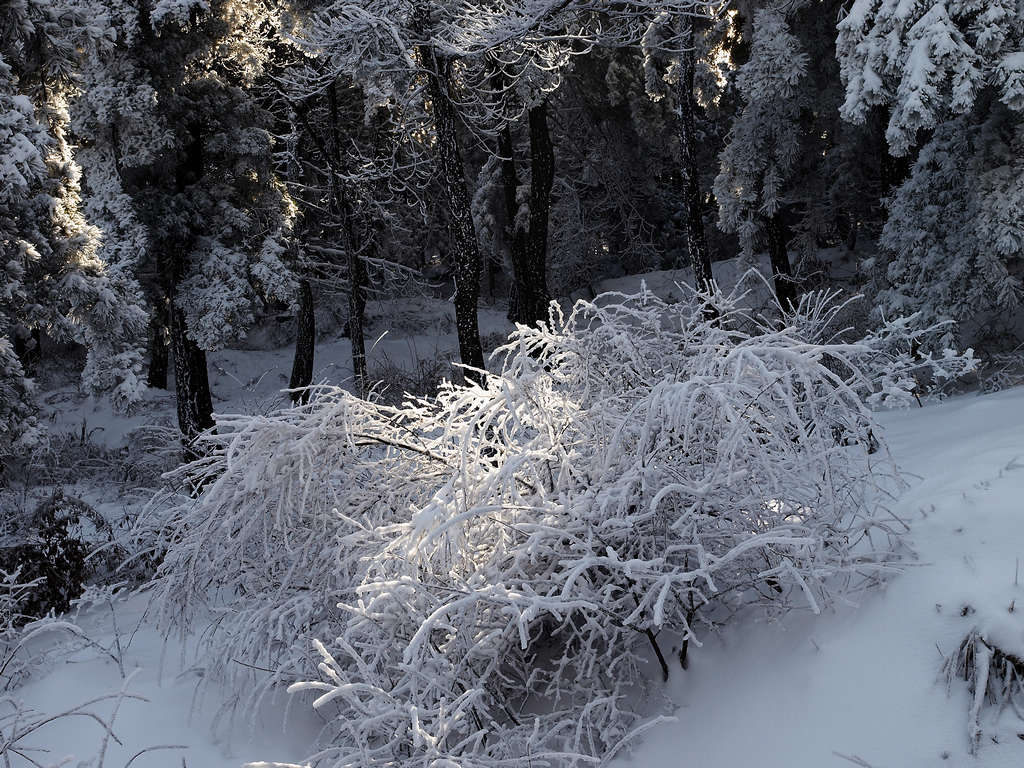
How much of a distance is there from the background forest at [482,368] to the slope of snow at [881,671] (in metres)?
0.11

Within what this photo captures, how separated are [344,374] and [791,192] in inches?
424

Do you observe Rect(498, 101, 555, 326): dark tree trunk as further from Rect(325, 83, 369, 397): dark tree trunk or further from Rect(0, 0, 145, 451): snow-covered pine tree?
Rect(0, 0, 145, 451): snow-covered pine tree

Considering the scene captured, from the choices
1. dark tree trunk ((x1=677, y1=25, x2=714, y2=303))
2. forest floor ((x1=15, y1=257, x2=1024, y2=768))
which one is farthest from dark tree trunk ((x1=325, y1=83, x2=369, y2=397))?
forest floor ((x1=15, y1=257, x2=1024, y2=768))

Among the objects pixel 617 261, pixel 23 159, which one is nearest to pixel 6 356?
pixel 23 159

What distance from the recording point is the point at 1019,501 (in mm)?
3506

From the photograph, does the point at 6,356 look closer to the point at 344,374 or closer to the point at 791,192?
the point at 791,192

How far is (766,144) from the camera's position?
1184 cm

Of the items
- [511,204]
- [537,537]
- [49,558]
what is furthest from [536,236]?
[537,537]

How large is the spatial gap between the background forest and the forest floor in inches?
4.1

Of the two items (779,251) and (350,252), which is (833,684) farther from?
(350,252)

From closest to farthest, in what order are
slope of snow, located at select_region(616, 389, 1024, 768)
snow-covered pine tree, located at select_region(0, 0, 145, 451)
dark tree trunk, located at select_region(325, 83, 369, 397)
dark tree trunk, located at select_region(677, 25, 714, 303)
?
1. slope of snow, located at select_region(616, 389, 1024, 768)
2. snow-covered pine tree, located at select_region(0, 0, 145, 451)
3. dark tree trunk, located at select_region(677, 25, 714, 303)
4. dark tree trunk, located at select_region(325, 83, 369, 397)

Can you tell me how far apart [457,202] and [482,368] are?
87.1 inches

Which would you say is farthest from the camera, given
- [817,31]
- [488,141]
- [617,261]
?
[617,261]

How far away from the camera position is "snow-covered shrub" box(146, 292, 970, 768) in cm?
314
